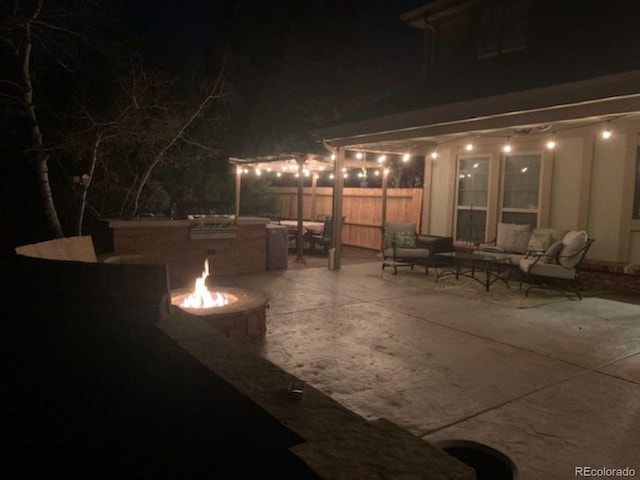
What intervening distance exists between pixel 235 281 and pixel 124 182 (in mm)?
4500

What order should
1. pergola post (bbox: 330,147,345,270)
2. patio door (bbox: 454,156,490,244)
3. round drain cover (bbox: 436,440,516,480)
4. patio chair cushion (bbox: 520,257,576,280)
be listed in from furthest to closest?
patio door (bbox: 454,156,490,244), pergola post (bbox: 330,147,345,270), patio chair cushion (bbox: 520,257,576,280), round drain cover (bbox: 436,440,516,480)

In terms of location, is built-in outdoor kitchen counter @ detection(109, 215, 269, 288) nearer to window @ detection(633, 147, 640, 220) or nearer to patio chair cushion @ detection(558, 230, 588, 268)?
patio chair cushion @ detection(558, 230, 588, 268)

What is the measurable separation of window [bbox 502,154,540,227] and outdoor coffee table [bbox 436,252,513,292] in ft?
3.64

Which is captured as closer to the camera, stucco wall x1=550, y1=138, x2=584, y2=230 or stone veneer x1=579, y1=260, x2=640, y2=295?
stone veneer x1=579, y1=260, x2=640, y2=295

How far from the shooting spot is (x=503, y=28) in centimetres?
995

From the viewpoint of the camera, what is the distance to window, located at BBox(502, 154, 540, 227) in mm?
9516

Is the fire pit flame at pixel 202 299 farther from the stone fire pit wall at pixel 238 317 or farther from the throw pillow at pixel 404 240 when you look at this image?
the throw pillow at pixel 404 240

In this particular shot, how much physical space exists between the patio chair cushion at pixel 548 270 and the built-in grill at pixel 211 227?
5340 mm

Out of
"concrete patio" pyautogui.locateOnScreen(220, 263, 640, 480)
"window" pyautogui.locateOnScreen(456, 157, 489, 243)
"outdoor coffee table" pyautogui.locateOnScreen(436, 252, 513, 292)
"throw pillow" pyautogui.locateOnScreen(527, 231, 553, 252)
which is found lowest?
"concrete patio" pyautogui.locateOnScreen(220, 263, 640, 480)

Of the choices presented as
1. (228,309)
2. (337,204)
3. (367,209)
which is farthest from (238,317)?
(367,209)

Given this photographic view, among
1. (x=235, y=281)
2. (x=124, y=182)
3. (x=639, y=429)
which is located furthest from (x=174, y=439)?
(x=124, y=182)

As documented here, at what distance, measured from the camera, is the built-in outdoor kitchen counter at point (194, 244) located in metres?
8.20

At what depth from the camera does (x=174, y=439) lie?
2.50m
